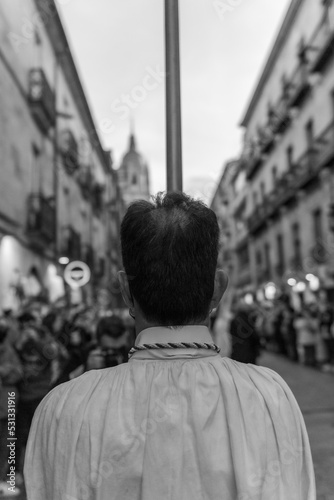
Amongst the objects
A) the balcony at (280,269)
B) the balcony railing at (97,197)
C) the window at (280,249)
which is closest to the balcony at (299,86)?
the window at (280,249)

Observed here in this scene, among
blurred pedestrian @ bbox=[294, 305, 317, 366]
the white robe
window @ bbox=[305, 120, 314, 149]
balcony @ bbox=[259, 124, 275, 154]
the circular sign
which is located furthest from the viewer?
balcony @ bbox=[259, 124, 275, 154]

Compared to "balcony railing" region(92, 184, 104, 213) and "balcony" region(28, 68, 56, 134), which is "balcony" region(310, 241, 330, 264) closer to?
"balcony railing" region(92, 184, 104, 213)

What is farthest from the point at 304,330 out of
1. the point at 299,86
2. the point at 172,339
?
the point at 172,339

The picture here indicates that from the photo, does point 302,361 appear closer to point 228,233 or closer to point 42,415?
point 42,415

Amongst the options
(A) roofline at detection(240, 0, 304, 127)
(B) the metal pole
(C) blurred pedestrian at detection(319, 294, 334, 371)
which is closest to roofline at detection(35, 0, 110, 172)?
(A) roofline at detection(240, 0, 304, 127)

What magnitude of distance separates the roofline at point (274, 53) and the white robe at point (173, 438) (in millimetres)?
20447

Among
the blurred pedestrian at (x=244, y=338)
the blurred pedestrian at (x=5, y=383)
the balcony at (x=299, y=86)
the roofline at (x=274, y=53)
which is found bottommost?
the blurred pedestrian at (x=5, y=383)

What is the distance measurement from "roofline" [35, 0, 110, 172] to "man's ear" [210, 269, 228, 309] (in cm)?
1307

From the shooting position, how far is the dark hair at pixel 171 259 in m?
1.16

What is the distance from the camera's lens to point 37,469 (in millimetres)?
1162

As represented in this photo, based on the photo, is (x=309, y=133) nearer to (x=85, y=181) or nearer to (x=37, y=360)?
(x=85, y=181)

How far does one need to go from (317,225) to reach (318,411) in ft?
38.0

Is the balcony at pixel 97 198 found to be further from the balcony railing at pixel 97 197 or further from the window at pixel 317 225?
the window at pixel 317 225

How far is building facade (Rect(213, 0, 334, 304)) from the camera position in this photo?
16500mm
